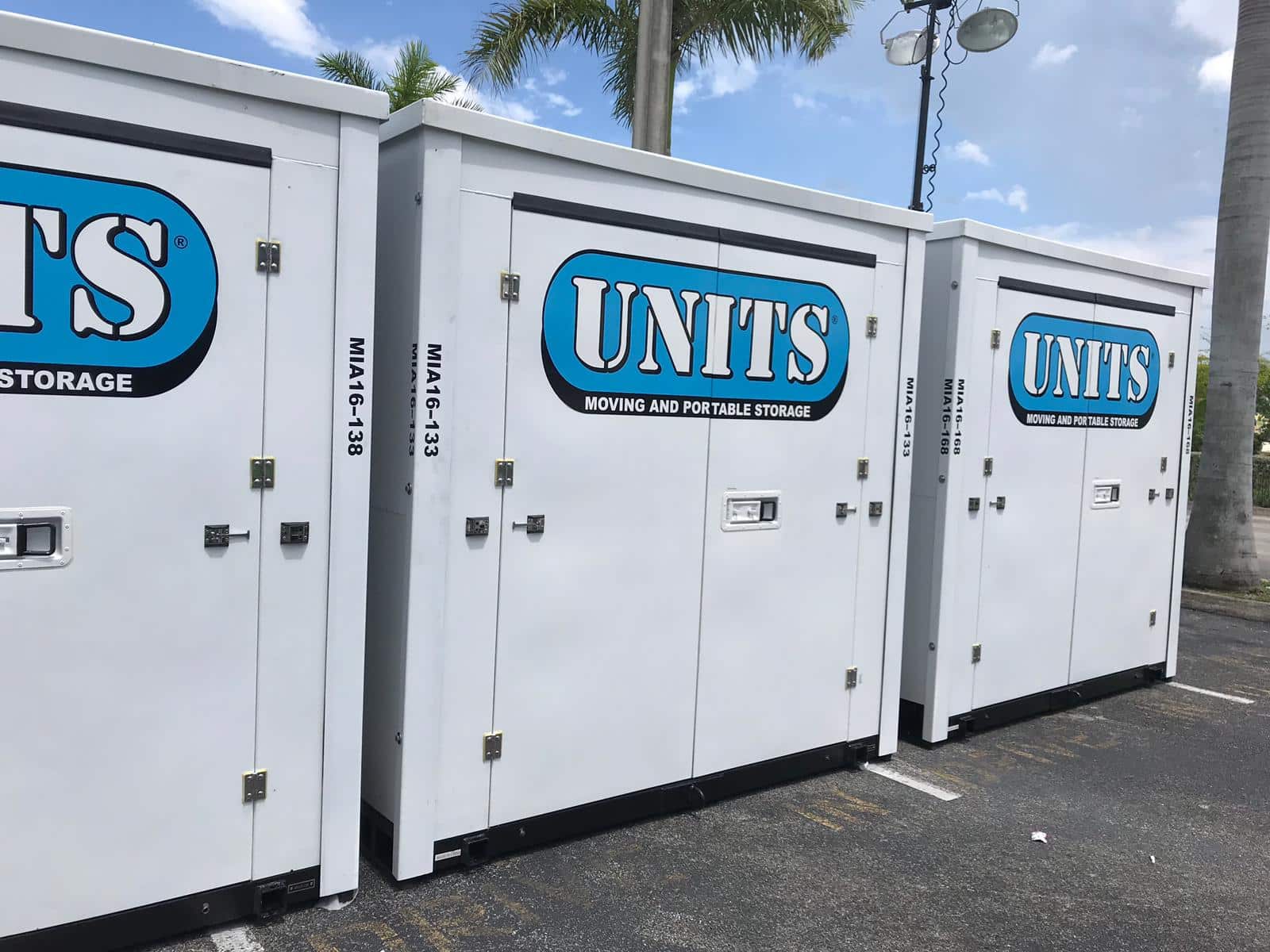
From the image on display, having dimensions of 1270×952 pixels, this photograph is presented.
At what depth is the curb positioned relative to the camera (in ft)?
30.5

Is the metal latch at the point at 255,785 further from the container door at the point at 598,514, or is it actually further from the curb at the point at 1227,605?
the curb at the point at 1227,605

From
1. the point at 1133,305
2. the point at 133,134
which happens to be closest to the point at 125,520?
the point at 133,134

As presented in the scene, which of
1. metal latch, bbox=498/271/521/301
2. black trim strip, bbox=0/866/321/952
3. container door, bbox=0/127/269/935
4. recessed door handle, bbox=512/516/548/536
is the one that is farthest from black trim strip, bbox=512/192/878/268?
black trim strip, bbox=0/866/321/952

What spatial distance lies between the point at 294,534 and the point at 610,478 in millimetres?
1255

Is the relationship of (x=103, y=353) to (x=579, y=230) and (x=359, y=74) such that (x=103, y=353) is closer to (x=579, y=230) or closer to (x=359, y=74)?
(x=579, y=230)

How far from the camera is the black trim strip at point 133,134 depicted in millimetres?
2676

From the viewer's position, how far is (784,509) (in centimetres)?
453

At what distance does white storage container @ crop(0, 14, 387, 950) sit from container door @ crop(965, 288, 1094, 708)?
136 inches

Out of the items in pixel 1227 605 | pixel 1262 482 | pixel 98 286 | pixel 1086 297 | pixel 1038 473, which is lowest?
pixel 1227 605

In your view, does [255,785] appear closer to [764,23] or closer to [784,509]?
[784,509]

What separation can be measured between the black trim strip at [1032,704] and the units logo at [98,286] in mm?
4209

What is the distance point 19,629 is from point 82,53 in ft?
5.28

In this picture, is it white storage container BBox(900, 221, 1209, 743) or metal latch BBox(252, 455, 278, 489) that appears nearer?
metal latch BBox(252, 455, 278, 489)

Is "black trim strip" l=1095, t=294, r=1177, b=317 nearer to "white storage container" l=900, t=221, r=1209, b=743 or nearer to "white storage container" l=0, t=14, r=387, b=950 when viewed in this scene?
"white storage container" l=900, t=221, r=1209, b=743
